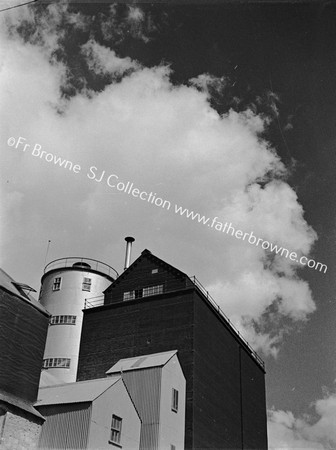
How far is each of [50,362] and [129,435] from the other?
1302 centimetres

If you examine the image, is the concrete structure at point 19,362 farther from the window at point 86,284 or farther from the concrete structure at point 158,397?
the window at point 86,284

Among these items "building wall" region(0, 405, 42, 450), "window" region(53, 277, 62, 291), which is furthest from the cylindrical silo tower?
"building wall" region(0, 405, 42, 450)

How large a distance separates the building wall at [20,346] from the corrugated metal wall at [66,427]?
1516mm

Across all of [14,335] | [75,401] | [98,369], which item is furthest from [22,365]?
[98,369]

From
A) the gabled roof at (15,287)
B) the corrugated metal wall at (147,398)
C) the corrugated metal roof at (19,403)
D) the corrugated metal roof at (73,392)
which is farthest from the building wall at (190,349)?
the corrugated metal roof at (19,403)

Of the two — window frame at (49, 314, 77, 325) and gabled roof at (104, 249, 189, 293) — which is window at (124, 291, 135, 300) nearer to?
gabled roof at (104, 249, 189, 293)

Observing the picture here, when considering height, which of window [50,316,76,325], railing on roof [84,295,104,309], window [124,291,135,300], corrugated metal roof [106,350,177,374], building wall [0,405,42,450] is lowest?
building wall [0,405,42,450]

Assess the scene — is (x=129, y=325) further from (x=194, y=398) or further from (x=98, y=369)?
(x=194, y=398)

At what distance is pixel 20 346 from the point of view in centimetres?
2497

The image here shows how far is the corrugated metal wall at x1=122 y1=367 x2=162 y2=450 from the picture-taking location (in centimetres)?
2666

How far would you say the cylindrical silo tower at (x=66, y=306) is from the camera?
1454 inches

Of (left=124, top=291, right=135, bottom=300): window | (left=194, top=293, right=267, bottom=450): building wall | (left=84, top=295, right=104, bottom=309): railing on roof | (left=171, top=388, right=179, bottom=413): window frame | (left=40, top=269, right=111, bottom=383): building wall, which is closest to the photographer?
(left=171, top=388, right=179, bottom=413): window frame

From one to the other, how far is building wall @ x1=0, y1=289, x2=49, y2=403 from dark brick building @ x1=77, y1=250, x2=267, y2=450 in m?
8.06

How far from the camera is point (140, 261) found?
36812 millimetres
